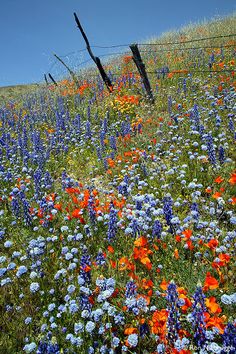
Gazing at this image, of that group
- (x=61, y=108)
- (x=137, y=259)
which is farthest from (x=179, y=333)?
(x=61, y=108)

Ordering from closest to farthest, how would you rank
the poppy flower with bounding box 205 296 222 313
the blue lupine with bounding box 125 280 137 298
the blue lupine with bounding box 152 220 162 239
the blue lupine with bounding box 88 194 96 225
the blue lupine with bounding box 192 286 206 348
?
1. the blue lupine with bounding box 192 286 206 348
2. the poppy flower with bounding box 205 296 222 313
3. the blue lupine with bounding box 125 280 137 298
4. the blue lupine with bounding box 152 220 162 239
5. the blue lupine with bounding box 88 194 96 225

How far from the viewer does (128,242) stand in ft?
14.1

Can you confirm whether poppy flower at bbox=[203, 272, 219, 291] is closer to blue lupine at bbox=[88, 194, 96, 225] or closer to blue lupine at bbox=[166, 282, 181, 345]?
blue lupine at bbox=[166, 282, 181, 345]

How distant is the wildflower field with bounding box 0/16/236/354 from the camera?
9.20 ft

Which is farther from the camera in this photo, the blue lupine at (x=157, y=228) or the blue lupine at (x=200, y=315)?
the blue lupine at (x=157, y=228)

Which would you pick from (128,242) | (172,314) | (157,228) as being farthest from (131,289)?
(128,242)

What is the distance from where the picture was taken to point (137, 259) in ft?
12.7

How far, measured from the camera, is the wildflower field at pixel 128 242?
9.20ft

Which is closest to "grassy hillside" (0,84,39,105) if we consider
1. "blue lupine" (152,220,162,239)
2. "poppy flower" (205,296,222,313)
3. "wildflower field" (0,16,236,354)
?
"wildflower field" (0,16,236,354)

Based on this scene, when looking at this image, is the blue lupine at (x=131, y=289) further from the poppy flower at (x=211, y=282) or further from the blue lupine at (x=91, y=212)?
the blue lupine at (x=91, y=212)

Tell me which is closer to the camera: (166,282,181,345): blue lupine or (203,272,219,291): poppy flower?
(166,282,181,345): blue lupine

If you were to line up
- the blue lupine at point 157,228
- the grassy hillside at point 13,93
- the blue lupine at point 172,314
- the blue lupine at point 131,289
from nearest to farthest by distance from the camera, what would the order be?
the blue lupine at point 172,314, the blue lupine at point 131,289, the blue lupine at point 157,228, the grassy hillside at point 13,93

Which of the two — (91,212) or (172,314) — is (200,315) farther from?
(91,212)

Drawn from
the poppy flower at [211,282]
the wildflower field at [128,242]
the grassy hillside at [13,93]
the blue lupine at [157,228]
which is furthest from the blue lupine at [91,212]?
the grassy hillside at [13,93]
